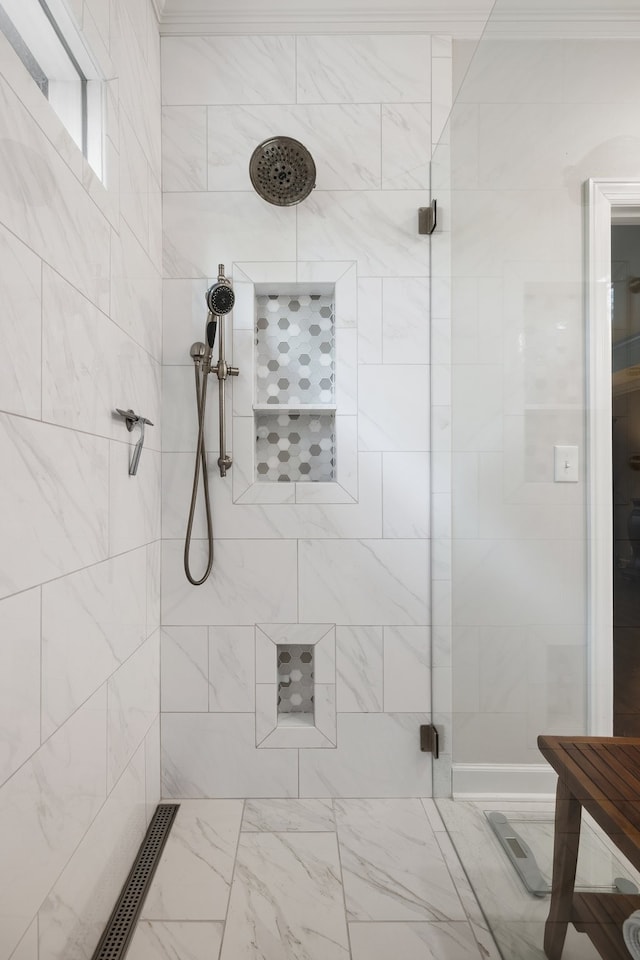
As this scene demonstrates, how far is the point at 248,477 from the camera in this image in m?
2.09

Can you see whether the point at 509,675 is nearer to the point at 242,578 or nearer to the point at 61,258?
the point at 242,578

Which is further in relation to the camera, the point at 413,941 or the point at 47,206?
the point at 413,941

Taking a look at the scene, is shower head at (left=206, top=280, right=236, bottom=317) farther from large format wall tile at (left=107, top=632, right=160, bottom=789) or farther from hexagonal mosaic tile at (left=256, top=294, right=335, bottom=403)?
large format wall tile at (left=107, top=632, right=160, bottom=789)

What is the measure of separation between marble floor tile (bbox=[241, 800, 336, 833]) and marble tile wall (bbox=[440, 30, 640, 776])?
52 centimetres

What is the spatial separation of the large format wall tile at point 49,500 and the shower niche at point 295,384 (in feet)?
2.35

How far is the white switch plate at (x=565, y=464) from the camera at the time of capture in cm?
96

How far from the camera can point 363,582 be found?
6.89ft

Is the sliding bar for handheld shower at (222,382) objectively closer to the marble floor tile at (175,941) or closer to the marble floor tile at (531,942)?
the marble floor tile at (175,941)

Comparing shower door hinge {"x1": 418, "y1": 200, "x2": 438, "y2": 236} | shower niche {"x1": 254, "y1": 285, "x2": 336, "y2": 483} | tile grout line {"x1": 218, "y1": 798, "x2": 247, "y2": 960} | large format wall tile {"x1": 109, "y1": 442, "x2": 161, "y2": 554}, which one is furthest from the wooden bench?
shower door hinge {"x1": 418, "y1": 200, "x2": 438, "y2": 236}

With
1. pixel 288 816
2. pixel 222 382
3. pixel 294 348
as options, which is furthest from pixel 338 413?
pixel 288 816

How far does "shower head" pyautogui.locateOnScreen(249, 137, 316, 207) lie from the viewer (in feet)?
6.44

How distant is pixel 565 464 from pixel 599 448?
114 mm

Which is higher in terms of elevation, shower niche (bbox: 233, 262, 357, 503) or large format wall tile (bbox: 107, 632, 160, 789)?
shower niche (bbox: 233, 262, 357, 503)

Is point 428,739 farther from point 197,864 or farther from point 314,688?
point 197,864
